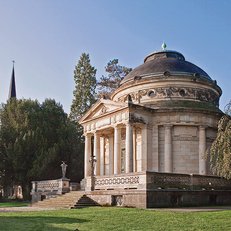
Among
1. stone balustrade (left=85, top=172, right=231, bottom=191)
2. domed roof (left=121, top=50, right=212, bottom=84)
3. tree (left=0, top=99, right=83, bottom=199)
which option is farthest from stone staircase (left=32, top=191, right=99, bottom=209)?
tree (left=0, top=99, right=83, bottom=199)

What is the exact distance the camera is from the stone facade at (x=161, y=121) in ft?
110

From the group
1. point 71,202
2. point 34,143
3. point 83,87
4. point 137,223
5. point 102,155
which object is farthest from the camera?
point 83,87

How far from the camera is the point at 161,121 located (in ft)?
112

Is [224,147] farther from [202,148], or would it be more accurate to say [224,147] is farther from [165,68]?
[165,68]

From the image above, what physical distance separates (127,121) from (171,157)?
4.96m

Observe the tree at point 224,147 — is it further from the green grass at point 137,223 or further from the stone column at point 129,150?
the stone column at point 129,150

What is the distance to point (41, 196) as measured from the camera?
3503 cm

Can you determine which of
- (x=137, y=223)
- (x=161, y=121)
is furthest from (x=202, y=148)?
(x=137, y=223)

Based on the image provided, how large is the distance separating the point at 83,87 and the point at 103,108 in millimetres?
25631

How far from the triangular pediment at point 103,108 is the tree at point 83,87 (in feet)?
66.6

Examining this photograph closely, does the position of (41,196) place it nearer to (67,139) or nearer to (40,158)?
(40,158)

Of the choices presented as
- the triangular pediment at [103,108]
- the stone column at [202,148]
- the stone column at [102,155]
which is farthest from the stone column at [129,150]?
the stone column at [102,155]

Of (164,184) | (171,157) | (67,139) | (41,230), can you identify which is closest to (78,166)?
(67,139)

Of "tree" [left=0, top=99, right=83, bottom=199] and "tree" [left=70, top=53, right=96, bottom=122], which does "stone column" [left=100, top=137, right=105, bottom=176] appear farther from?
"tree" [left=70, top=53, right=96, bottom=122]
